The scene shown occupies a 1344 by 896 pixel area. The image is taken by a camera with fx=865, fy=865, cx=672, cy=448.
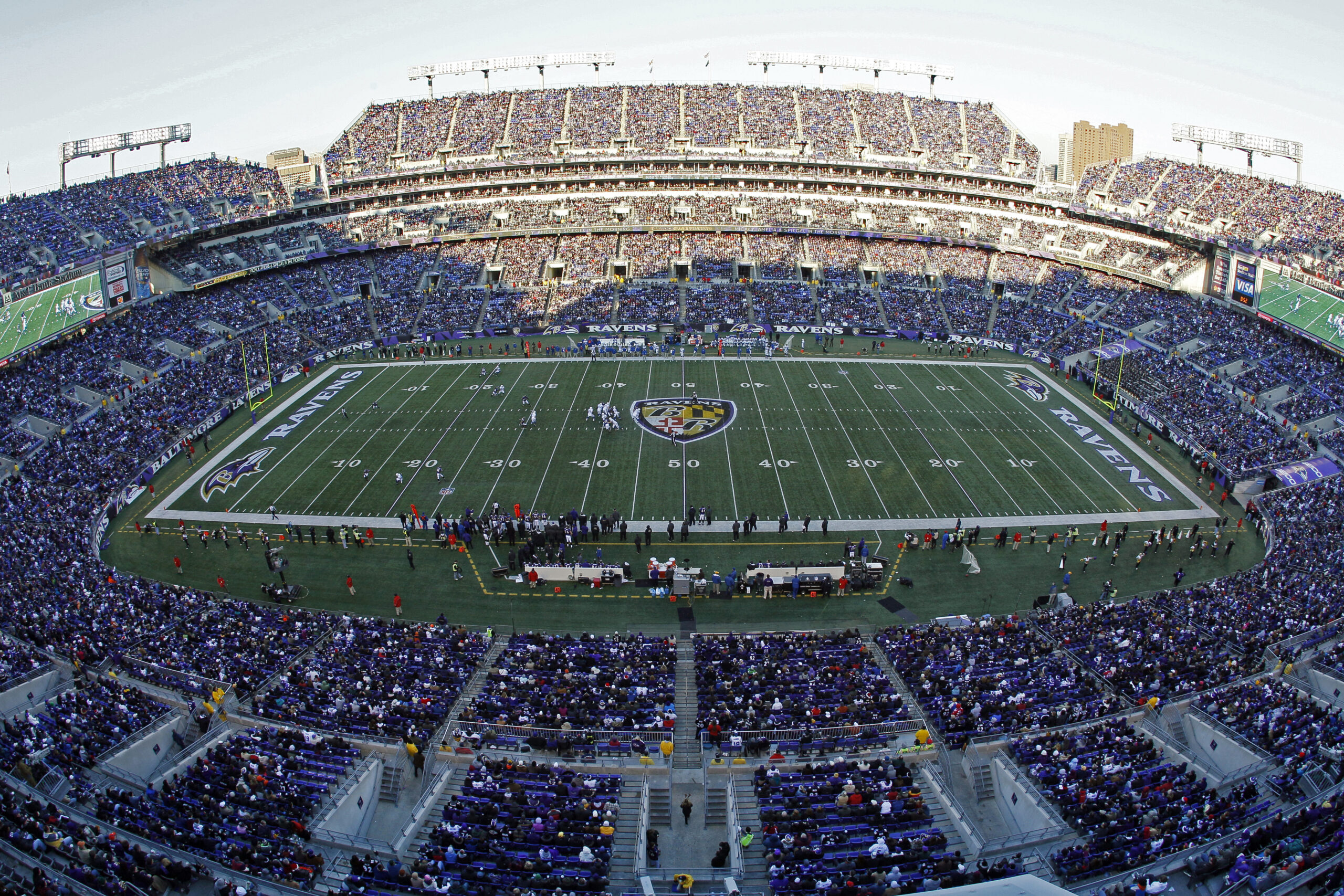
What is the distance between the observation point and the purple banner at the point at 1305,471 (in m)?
33.3

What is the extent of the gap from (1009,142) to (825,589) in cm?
5965

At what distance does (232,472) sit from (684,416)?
20.1m

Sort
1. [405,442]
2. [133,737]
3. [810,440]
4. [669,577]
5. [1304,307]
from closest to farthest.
→ [133,737] < [669,577] < [810,440] < [405,442] < [1304,307]

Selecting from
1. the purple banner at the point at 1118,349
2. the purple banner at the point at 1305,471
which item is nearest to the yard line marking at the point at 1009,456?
the purple banner at the point at 1305,471

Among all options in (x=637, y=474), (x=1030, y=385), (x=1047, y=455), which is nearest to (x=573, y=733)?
(x=637, y=474)

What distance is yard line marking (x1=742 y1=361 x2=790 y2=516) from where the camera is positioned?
3347cm

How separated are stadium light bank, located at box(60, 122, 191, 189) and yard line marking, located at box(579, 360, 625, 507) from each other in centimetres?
3981

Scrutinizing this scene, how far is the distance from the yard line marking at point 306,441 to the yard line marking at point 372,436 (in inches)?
13.3

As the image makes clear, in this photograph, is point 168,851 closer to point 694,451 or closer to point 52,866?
point 52,866

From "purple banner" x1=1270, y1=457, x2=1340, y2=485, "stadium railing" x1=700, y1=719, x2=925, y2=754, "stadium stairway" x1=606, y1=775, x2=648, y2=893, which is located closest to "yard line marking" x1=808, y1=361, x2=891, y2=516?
"stadium railing" x1=700, y1=719, x2=925, y2=754

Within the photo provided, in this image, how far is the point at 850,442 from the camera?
39.0m

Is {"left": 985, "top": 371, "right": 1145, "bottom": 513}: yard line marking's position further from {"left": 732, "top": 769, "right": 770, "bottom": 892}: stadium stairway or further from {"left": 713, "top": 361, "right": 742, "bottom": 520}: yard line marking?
{"left": 732, "top": 769, "right": 770, "bottom": 892}: stadium stairway

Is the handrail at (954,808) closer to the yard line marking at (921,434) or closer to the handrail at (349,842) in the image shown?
the handrail at (349,842)

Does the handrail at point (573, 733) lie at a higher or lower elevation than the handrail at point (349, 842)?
higher
